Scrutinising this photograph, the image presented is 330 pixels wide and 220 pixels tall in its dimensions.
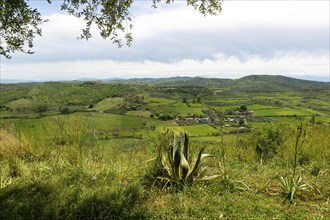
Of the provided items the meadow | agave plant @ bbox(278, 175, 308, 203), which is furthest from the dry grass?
agave plant @ bbox(278, 175, 308, 203)

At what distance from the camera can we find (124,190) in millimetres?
4383

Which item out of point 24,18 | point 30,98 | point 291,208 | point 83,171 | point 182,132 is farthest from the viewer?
point 30,98

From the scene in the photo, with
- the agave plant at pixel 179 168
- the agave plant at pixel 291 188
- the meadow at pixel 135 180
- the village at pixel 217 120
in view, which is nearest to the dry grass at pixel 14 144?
the meadow at pixel 135 180

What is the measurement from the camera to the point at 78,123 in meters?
5.88

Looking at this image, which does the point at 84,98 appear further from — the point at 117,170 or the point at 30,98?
the point at 117,170

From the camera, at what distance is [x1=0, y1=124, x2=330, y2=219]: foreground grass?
385 cm

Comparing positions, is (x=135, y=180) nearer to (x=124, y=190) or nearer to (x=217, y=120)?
(x=124, y=190)

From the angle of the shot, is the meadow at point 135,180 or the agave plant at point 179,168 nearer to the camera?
the meadow at point 135,180

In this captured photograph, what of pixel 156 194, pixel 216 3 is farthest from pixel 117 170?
pixel 216 3

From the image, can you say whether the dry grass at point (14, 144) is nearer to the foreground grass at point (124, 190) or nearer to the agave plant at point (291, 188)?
the foreground grass at point (124, 190)

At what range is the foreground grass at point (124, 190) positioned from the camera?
3.85 m

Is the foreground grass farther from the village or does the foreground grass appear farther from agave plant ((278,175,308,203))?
the village

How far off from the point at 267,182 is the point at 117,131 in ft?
11.6

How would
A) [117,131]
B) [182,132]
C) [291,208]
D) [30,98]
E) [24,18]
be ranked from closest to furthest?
1. [291,208]
2. [24,18]
3. [182,132]
4. [117,131]
5. [30,98]
